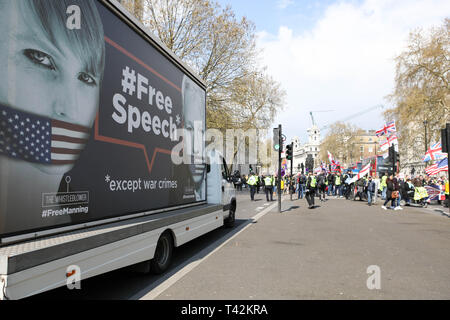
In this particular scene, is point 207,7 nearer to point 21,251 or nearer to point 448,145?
point 448,145

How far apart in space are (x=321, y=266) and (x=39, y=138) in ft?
14.6

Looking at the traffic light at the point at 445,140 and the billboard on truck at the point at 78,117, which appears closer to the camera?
the billboard on truck at the point at 78,117

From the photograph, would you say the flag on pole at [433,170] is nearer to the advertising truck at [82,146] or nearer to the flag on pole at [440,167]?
the flag on pole at [440,167]

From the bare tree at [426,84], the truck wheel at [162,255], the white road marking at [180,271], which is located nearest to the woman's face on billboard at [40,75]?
the white road marking at [180,271]

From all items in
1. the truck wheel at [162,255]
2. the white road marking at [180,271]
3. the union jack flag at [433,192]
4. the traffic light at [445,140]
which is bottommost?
the white road marking at [180,271]

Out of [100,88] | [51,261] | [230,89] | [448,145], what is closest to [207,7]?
[230,89]

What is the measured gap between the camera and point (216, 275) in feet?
17.0

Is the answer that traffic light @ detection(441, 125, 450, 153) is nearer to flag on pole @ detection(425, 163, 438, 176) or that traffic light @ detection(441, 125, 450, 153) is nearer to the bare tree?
flag on pole @ detection(425, 163, 438, 176)

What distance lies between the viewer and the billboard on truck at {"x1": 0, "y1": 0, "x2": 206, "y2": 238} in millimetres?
2879

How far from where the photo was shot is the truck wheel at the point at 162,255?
520 centimetres

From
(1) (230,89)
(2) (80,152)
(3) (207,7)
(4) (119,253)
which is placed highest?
(3) (207,7)

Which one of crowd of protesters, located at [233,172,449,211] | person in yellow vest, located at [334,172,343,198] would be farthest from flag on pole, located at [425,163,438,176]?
person in yellow vest, located at [334,172,343,198]

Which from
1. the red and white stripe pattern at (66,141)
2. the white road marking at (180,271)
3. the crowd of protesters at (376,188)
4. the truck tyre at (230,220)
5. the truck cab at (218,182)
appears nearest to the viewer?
the red and white stripe pattern at (66,141)
